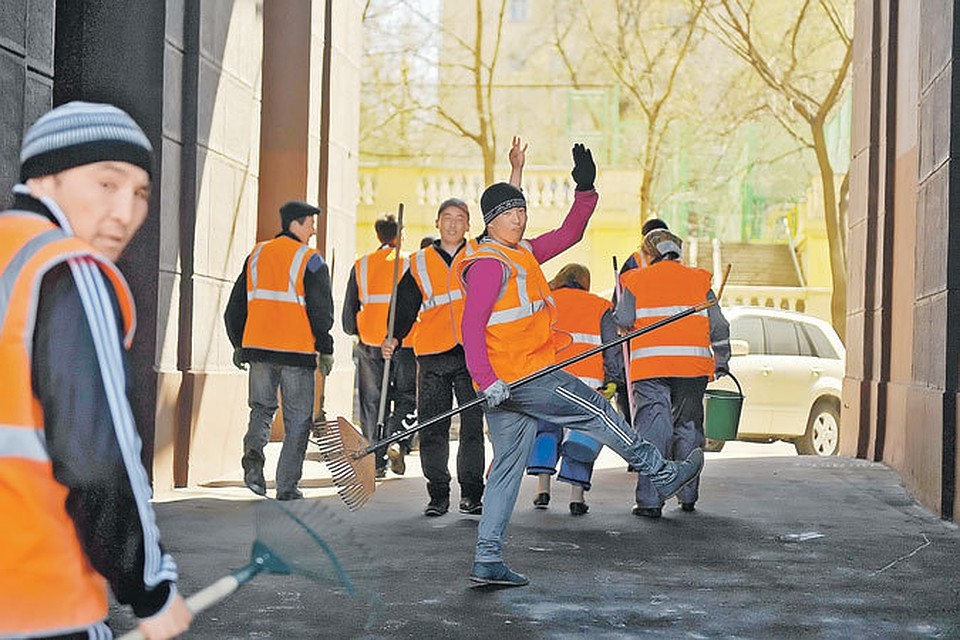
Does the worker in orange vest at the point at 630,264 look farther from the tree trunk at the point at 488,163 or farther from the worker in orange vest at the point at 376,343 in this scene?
the tree trunk at the point at 488,163

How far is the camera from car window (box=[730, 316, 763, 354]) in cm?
1692

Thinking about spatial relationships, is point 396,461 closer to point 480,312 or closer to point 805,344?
point 480,312

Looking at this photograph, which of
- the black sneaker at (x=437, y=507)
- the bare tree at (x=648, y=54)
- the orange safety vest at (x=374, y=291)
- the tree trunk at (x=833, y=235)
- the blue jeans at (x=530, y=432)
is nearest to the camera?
the blue jeans at (x=530, y=432)

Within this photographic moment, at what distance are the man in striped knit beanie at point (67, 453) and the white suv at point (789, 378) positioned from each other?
14252 mm

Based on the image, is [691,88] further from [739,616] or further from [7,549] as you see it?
[7,549]

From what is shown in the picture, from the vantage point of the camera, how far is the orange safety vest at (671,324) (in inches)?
387

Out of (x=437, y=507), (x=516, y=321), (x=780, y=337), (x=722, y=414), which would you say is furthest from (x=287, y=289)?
(x=780, y=337)

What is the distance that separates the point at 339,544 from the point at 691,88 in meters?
29.4

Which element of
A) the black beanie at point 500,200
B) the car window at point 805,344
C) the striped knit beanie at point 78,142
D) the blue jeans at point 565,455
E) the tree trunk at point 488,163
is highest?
the tree trunk at point 488,163

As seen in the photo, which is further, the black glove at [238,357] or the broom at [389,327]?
the broom at [389,327]

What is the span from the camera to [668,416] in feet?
32.6

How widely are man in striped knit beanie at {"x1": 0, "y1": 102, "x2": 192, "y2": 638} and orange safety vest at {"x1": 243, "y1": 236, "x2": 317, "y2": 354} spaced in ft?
24.7

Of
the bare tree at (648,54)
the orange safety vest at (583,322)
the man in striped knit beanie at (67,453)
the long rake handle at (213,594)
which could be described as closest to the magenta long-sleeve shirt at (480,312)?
the orange safety vest at (583,322)

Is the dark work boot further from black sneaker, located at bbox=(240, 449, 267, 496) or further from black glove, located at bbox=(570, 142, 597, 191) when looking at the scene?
black sneaker, located at bbox=(240, 449, 267, 496)
